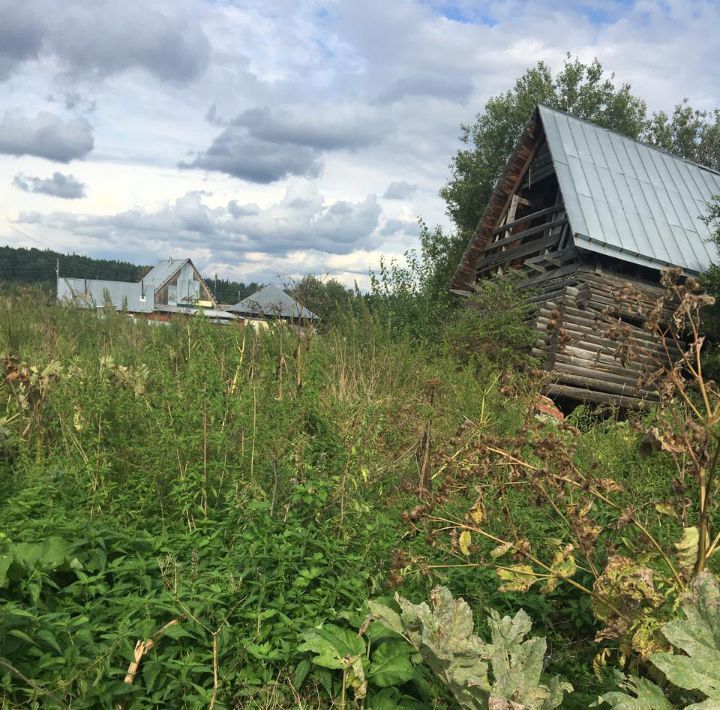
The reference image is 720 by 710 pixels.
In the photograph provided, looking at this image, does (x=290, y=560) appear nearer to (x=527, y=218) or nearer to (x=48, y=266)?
(x=527, y=218)

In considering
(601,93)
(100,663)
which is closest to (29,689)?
(100,663)

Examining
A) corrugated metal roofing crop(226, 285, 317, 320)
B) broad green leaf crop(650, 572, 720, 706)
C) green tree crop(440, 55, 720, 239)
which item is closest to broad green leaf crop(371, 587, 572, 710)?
broad green leaf crop(650, 572, 720, 706)

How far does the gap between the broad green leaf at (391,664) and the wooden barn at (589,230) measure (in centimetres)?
744

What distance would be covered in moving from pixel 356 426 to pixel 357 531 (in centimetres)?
105

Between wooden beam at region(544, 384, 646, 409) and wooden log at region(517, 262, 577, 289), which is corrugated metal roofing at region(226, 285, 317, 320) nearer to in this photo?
wooden beam at region(544, 384, 646, 409)

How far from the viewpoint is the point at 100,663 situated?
2.30 metres

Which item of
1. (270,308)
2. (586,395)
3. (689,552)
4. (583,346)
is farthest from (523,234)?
(689,552)

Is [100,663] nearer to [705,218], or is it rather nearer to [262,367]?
[262,367]

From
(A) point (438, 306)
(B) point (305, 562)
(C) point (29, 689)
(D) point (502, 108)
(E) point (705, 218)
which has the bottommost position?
(C) point (29, 689)

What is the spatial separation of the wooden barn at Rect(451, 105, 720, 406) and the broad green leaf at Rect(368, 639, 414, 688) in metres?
7.44

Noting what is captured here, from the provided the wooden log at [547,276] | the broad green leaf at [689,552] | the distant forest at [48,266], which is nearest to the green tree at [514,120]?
the wooden log at [547,276]

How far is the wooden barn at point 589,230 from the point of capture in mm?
11266

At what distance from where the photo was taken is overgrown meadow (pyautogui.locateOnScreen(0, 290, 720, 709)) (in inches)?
91.0

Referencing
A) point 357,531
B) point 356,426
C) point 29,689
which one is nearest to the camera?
point 29,689
